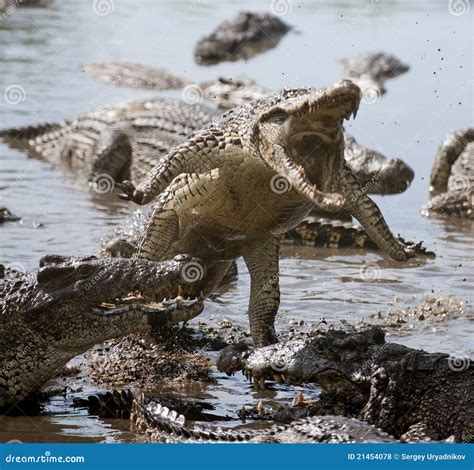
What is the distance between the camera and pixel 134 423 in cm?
609

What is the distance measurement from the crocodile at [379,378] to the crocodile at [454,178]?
567cm

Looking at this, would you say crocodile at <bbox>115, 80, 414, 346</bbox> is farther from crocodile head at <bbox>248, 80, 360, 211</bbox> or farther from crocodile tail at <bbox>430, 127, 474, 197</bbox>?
crocodile tail at <bbox>430, 127, 474, 197</bbox>

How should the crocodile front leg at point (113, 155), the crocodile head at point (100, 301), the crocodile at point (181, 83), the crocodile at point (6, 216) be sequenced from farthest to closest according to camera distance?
the crocodile at point (181, 83)
the crocodile front leg at point (113, 155)
the crocodile at point (6, 216)
the crocodile head at point (100, 301)

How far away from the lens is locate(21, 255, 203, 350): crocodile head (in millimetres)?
6285

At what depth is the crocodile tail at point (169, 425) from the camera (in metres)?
5.46

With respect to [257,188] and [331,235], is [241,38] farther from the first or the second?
[257,188]

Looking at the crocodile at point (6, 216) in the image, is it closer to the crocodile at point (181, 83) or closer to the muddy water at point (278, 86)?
the muddy water at point (278, 86)

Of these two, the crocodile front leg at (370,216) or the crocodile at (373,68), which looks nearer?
the crocodile front leg at (370,216)

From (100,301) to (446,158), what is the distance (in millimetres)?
7493

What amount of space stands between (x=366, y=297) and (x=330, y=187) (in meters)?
2.54

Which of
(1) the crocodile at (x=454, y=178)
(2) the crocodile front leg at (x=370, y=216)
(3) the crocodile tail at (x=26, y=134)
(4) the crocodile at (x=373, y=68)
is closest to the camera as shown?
(2) the crocodile front leg at (x=370, y=216)

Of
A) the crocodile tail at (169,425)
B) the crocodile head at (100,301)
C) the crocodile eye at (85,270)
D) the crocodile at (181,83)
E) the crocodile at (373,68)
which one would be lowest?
the crocodile tail at (169,425)

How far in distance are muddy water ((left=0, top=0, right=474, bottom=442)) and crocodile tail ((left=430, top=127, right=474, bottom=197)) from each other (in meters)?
0.16

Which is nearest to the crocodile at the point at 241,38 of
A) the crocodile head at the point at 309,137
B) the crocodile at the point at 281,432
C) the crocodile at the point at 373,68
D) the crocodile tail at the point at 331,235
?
the crocodile at the point at 373,68
